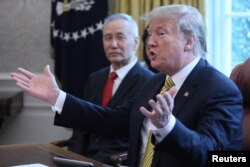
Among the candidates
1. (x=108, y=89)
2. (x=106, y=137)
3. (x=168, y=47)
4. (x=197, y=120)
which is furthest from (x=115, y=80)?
(x=197, y=120)

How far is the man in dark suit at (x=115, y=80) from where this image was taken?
252 cm

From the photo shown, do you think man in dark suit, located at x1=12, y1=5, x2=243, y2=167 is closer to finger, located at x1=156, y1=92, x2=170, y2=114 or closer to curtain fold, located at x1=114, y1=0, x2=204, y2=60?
finger, located at x1=156, y1=92, x2=170, y2=114

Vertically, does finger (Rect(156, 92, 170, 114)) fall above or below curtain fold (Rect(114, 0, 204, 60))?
below

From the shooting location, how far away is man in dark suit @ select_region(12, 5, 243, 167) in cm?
149

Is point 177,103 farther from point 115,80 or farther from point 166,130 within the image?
point 115,80

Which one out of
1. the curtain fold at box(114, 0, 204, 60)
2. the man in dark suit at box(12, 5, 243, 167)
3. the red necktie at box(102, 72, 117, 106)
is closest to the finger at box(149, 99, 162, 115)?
A: the man in dark suit at box(12, 5, 243, 167)

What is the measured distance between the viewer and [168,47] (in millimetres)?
1832

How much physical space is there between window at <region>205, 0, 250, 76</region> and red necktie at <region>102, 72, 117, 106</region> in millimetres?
1073

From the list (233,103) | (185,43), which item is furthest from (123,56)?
(233,103)

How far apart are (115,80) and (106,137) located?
426 millimetres

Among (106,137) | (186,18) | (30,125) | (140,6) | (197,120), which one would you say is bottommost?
(30,125)

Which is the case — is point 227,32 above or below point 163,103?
above

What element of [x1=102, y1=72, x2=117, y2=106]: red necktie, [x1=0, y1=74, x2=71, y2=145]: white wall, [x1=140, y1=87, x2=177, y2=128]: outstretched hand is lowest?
[x1=0, y1=74, x2=71, y2=145]: white wall

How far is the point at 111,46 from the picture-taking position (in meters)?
2.81
